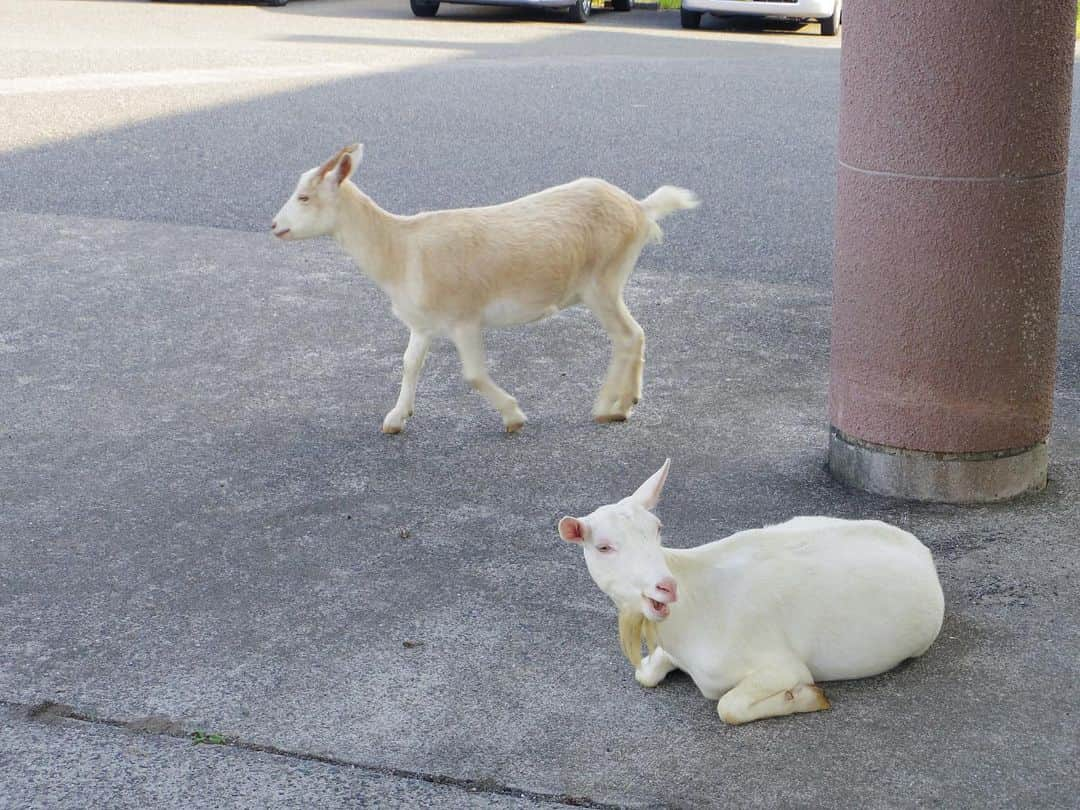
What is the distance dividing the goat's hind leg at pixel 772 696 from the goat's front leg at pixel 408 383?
8.13ft

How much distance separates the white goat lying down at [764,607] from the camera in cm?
395

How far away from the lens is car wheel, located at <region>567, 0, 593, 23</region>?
18.3 metres

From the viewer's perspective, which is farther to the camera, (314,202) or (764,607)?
(314,202)

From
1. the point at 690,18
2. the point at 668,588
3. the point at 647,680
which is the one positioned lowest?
the point at 647,680

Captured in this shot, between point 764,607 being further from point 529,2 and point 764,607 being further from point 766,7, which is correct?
point 529,2

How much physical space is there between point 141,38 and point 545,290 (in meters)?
11.5

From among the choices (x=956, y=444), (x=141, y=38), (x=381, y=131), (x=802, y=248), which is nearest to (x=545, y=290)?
(x=956, y=444)

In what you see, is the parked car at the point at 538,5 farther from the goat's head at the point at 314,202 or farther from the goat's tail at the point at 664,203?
the goat's head at the point at 314,202

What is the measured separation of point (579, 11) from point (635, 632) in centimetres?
1528

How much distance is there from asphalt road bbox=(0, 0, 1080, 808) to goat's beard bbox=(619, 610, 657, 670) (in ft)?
0.58

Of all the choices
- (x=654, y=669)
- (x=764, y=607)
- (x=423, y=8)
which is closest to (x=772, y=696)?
(x=764, y=607)

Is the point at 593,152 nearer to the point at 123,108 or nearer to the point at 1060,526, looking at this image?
the point at 123,108

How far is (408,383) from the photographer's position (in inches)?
244

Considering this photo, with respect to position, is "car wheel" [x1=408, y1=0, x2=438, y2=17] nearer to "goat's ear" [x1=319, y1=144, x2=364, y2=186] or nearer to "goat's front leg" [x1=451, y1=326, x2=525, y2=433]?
"goat's ear" [x1=319, y1=144, x2=364, y2=186]
